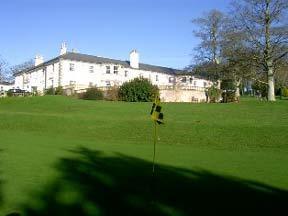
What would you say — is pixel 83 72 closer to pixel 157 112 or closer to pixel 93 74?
pixel 93 74

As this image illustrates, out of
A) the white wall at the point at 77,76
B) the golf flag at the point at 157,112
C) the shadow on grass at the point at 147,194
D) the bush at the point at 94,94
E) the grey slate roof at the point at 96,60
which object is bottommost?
the shadow on grass at the point at 147,194

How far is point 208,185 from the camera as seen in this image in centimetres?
971

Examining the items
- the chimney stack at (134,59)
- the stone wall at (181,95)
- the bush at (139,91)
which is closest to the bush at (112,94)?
the bush at (139,91)

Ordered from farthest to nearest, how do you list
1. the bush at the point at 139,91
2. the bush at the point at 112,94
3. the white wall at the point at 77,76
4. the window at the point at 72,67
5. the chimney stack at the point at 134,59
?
the chimney stack at the point at 134,59
the window at the point at 72,67
the white wall at the point at 77,76
the bush at the point at 112,94
the bush at the point at 139,91

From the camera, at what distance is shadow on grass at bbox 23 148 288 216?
7.47 m

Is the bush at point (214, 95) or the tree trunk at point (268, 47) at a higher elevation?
the tree trunk at point (268, 47)

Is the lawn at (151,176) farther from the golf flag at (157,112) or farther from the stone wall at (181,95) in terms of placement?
the stone wall at (181,95)

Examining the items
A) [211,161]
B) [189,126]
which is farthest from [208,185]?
[189,126]

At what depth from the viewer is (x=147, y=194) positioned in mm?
8570

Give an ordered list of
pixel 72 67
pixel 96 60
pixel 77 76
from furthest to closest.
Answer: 1. pixel 96 60
2. pixel 77 76
3. pixel 72 67

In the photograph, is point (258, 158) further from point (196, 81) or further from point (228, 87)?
point (196, 81)

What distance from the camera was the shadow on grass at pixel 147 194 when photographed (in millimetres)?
7473

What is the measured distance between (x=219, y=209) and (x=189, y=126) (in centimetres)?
1757

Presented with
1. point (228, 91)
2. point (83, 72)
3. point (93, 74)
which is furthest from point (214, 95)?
point (93, 74)
